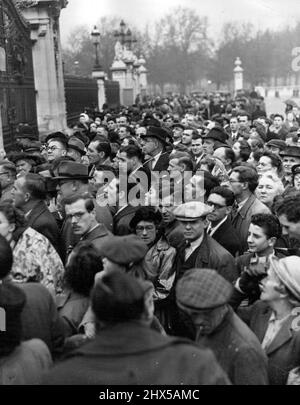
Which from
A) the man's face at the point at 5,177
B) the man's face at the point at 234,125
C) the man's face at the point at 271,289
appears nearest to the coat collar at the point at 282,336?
the man's face at the point at 271,289

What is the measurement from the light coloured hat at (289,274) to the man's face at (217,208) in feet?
7.05

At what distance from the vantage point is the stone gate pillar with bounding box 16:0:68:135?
15258 millimetres

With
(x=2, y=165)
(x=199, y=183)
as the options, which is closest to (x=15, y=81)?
(x=2, y=165)

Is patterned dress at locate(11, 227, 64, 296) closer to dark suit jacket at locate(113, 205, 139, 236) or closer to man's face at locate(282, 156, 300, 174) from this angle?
dark suit jacket at locate(113, 205, 139, 236)

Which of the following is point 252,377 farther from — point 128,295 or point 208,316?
point 128,295

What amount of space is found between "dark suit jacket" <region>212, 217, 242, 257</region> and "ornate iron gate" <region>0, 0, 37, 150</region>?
6755 mm

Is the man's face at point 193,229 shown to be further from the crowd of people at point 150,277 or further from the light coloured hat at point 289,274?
the light coloured hat at point 289,274

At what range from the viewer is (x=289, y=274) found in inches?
142

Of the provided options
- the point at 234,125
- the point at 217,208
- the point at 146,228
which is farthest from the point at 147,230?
the point at 234,125

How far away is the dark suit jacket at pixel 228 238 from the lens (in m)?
5.73

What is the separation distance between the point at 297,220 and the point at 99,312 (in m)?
2.93

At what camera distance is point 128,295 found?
269cm

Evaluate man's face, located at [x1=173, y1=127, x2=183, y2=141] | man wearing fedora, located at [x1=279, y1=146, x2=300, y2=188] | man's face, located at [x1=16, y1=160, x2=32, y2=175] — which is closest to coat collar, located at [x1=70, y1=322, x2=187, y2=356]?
man's face, located at [x1=16, y1=160, x2=32, y2=175]

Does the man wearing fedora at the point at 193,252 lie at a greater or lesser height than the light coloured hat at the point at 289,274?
lesser
